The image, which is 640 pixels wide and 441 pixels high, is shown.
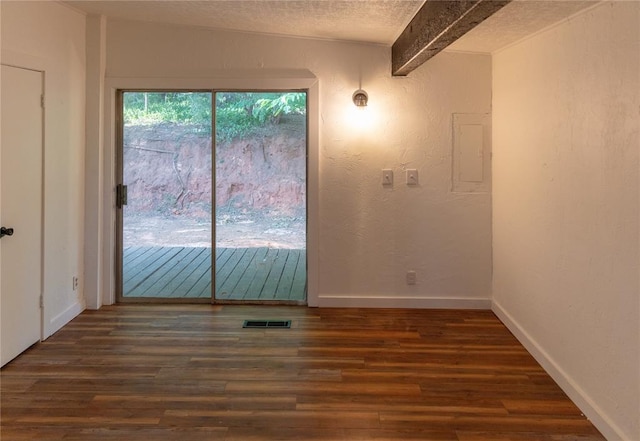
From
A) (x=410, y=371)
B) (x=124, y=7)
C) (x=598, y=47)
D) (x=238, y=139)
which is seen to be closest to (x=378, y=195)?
(x=238, y=139)

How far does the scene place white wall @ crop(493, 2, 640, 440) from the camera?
2121mm

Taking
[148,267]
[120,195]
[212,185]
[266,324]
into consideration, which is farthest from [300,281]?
[120,195]

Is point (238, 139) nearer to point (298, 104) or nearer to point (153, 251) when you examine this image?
point (298, 104)

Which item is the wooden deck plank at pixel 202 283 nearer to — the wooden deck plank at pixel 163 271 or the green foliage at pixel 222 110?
the wooden deck plank at pixel 163 271

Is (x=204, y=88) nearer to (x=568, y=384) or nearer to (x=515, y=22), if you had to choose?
(x=515, y=22)

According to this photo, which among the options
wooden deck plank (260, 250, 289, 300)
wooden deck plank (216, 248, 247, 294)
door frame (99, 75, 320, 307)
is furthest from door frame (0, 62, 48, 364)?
wooden deck plank (260, 250, 289, 300)

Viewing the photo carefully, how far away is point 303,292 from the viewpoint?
14.3 feet

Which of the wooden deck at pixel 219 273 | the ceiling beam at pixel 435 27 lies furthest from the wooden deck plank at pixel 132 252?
the ceiling beam at pixel 435 27

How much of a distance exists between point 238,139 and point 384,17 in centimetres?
165

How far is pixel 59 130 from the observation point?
3.55 meters

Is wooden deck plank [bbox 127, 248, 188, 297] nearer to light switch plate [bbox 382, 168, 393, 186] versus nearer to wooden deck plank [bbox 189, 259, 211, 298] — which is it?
wooden deck plank [bbox 189, 259, 211, 298]

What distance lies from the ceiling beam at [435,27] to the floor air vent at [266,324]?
87.7 inches

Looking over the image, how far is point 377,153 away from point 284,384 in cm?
219

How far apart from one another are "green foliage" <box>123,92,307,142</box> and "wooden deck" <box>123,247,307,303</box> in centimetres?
112
